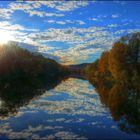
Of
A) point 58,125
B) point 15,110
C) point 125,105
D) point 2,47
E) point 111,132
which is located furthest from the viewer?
point 2,47

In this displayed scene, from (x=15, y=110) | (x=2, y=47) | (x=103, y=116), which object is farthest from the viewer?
(x=2, y=47)

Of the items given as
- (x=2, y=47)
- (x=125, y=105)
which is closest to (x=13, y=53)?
(x=2, y=47)

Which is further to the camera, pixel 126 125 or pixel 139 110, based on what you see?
pixel 139 110

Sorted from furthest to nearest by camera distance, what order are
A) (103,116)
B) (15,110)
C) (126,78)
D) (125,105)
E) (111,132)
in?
(126,78)
(125,105)
(15,110)
(103,116)
(111,132)

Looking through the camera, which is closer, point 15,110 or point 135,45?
point 15,110

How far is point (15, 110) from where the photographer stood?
32906 millimetres

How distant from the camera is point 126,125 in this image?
26344mm

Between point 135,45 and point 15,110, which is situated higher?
point 135,45

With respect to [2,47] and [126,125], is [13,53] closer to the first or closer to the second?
[2,47]

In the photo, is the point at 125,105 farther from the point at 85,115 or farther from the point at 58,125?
the point at 58,125

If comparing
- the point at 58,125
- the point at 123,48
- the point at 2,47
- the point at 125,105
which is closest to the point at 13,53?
the point at 2,47

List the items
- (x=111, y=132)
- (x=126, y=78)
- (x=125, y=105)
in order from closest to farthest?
(x=111, y=132), (x=125, y=105), (x=126, y=78)

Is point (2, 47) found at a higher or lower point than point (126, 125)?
higher

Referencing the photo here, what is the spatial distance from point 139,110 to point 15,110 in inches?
479
